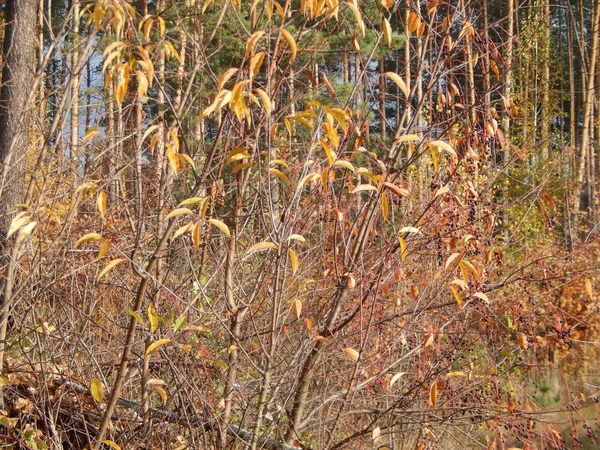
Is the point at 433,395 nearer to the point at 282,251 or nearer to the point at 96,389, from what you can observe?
the point at 282,251

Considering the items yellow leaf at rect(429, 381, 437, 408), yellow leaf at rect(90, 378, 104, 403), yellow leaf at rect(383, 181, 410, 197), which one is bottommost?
yellow leaf at rect(429, 381, 437, 408)

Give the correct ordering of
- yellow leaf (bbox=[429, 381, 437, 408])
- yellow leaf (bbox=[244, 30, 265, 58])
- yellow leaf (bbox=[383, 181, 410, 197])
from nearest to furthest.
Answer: yellow leaf (bbox=[244, 30, 265, 58]) → yellow leaf (bbox=[383, 181, 410, 197]) → yellow leaf (bbox=[429, 381, 437, 408])

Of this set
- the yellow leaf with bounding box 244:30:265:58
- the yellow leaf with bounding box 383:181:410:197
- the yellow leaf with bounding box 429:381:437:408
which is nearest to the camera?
the yellow leaf with bounding box 244:30:265:58

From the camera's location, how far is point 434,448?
137 inches

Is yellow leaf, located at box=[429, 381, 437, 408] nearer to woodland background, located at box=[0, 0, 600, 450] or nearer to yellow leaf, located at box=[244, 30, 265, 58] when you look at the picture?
woodland background, located at box=[0, 0, 600, 450]

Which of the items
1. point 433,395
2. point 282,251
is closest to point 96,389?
point 282,251

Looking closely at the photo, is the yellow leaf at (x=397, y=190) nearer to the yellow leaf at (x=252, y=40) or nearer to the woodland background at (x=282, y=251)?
the woodland background at (x=282, y=251)

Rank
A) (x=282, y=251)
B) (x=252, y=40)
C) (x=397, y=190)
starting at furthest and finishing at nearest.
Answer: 1. (x=282, y=251)
2. (x=397, y=190)
3. (x=252, y=40)

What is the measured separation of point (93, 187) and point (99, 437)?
1.03 metres

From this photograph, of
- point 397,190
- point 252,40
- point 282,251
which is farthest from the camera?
point 282,251

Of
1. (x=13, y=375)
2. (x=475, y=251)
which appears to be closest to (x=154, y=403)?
(x=13, y=375)

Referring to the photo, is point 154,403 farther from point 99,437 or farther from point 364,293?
point 364,293

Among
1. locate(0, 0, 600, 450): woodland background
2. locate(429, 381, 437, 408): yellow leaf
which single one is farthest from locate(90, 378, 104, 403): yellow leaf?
locate(429, 381, 437, 408): yellow leaf

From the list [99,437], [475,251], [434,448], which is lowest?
[434,448]
